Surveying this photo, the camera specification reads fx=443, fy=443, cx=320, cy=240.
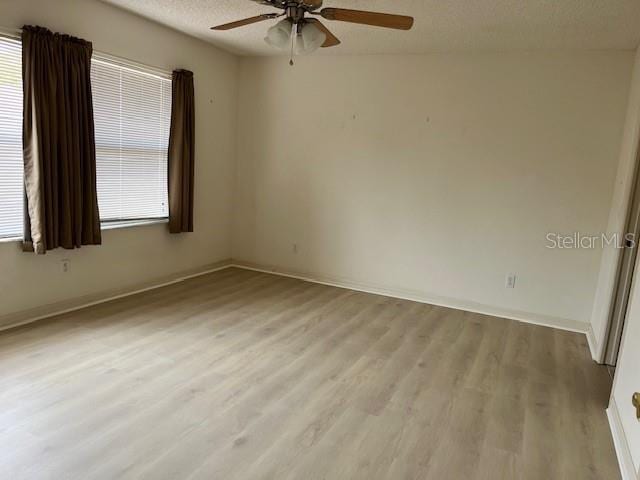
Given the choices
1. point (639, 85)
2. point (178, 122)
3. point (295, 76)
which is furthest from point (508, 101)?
point (178, 122)

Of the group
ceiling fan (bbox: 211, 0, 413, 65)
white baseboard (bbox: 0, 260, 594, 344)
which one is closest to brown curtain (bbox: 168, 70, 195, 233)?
white baseboard (bbox: 0, 260, 594, 344)

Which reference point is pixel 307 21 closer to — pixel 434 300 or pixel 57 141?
pixel 57 141

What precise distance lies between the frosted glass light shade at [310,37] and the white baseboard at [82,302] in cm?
279

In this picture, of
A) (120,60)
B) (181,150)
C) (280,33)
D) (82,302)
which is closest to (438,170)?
(280,33)

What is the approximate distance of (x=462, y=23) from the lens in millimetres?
3359

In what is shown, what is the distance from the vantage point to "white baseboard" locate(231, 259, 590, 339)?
4.07 metres

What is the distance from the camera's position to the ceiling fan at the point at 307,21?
245 cm

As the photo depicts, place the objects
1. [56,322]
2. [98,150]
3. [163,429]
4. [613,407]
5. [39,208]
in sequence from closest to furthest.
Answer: [163,429] < [613,407] < [39,208] < [56,322] < [98,150]

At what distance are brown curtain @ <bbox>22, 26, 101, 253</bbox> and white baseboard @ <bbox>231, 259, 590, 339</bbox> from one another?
2.30 m

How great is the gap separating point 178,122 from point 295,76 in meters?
1.44

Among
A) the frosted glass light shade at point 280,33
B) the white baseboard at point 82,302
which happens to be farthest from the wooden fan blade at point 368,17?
the white baseboard at point 82,302

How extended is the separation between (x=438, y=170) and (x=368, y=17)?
2.23m

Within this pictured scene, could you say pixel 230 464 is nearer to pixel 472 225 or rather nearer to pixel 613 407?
pixel 613 407

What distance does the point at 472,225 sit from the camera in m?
4.34
